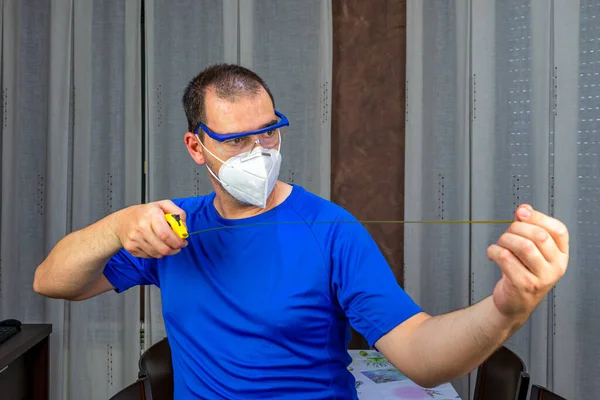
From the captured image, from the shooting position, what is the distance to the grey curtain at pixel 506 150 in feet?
8.12

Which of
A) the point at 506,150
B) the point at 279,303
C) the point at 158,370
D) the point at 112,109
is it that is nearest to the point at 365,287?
the point at 279,303

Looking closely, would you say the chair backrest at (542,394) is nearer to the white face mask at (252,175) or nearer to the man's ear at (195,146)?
the white face mask at (252,175)

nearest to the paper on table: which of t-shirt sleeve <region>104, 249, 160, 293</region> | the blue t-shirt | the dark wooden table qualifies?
the blue t-shirt

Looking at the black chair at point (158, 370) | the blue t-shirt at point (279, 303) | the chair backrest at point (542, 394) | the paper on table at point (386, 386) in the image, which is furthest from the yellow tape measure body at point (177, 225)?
the chair backrest at point (542, 394)

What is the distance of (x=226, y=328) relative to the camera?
1.23 metres

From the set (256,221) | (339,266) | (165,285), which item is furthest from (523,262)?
(165,285)

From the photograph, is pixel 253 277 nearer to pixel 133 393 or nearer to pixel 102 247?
pixel 102 247

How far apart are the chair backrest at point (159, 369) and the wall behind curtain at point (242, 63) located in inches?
37.0

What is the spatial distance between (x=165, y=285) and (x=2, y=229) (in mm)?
1675

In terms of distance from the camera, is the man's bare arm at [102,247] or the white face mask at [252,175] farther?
the white face mask at [252,175]

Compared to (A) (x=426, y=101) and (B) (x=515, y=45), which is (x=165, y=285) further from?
(B) (x=515, y=45)

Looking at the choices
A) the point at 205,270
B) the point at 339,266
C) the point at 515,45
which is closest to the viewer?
the point at 339,266

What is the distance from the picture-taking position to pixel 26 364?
247 centimetres

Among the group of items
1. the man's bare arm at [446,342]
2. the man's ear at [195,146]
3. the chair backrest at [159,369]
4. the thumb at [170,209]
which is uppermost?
the man's ear at [195,146]
